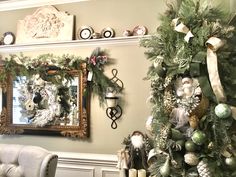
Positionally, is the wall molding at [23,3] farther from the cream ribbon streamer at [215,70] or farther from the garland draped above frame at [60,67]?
the cream ribbon streamer at [215,70]

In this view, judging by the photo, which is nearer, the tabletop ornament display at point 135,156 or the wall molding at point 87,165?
the tabletop ornament display at point 135,156

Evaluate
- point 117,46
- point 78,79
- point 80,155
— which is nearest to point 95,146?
point 80,155

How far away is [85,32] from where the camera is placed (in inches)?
133

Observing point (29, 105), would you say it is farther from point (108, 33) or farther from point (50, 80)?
point (108, 33)

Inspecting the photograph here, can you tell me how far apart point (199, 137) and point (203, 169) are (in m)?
0.20

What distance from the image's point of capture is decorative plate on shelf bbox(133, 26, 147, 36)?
313 cm

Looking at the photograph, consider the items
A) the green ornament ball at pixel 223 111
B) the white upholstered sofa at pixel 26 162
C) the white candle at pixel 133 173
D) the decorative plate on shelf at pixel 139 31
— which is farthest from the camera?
the decorative plate on shelf at pixel 139 31

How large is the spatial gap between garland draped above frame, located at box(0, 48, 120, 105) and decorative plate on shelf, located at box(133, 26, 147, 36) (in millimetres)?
415

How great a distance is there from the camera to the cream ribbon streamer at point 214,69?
1780 millimetres

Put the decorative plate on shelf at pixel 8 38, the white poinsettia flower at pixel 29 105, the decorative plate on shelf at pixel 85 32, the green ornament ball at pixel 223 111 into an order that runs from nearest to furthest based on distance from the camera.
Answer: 1. the green ornament ball at pixel 223 111
2. the decorative plate on shelf at pixel 85 32
3. the white poinsettia flower at pixel 29 105
4. the decorative plate on shelf at pixel 8 38

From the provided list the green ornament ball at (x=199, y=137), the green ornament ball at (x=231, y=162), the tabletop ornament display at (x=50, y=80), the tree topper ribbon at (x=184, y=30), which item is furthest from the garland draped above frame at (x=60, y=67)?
the green ornament ball at (x=231, y=162)

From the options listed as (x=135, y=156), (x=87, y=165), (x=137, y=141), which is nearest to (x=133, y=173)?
(x=135, y=156)

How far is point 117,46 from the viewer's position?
326 cm

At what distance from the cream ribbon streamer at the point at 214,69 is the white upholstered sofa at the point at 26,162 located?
1586 millimetres
